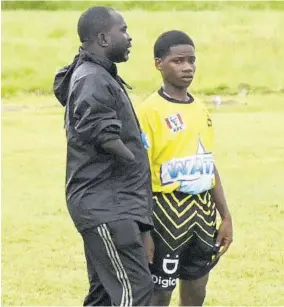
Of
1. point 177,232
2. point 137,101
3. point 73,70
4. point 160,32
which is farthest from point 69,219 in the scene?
point 160,32

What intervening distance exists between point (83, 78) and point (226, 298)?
6.74 ft

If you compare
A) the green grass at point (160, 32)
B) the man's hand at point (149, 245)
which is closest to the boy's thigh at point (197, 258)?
the man's hand at point (149, 245)

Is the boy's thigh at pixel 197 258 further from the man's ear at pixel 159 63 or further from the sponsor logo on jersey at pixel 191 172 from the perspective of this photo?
the man's ear at pixel 159 63

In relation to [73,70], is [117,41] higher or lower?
higher

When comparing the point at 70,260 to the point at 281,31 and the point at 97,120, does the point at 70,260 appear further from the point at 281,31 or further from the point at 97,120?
the point at 281,31

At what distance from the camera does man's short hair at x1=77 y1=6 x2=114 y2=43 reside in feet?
11.7

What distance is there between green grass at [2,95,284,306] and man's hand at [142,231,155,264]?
4.24ft

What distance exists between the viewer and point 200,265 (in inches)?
159

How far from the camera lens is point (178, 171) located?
3.87 m

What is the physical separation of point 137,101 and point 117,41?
1129cm

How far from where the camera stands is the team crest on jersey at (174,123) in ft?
Result: 12.7

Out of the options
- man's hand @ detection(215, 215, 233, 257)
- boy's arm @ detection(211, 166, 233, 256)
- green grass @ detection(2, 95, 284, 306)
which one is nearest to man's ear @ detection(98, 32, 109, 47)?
boy's arm @ detection(211, 166, 233, 256)

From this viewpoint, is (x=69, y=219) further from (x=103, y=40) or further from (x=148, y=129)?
(x=103, y=40)

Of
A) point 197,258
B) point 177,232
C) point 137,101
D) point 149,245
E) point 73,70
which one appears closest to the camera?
point 73,70
